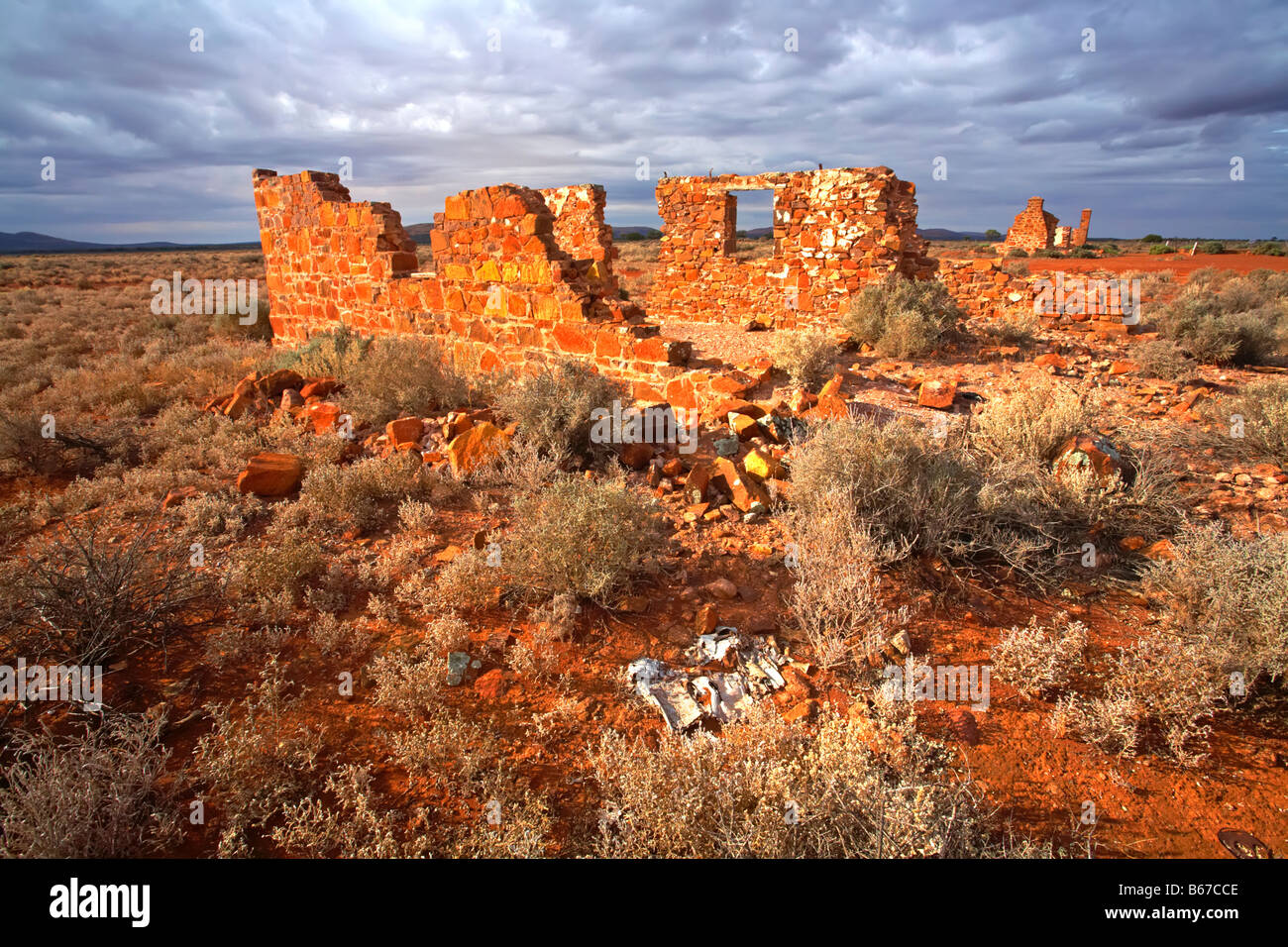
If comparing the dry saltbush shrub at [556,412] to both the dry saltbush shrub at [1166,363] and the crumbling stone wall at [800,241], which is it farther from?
the dry saltbush shrub at [1166,363]

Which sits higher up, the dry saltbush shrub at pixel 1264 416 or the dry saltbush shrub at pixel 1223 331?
the dry saltbush shrub at pixel 1223 331

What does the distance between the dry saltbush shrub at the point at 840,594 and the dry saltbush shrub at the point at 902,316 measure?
5.81m

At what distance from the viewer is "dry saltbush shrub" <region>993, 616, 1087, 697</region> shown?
288 cm

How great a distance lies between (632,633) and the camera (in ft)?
10.8

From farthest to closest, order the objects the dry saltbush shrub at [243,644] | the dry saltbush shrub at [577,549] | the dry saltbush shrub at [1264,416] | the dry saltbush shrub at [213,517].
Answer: the dry saltbush shrub at [1264,416] < the dry saltbush shrub at [213,517] < the dry saltbush shrub at [577,549] < the dry saltbush shrub at [243,644]

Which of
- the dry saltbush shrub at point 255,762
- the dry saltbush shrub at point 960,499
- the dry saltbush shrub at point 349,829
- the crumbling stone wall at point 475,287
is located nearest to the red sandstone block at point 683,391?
the crumbling stone wall at point 475,287

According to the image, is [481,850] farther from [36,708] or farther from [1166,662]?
[1166,662]

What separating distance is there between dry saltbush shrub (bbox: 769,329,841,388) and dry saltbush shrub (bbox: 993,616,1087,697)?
4.36 m

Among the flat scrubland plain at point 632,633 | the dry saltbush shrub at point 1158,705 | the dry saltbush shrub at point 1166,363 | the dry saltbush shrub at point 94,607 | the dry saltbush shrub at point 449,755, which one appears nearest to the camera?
the flat scrubland plain at point 632,633

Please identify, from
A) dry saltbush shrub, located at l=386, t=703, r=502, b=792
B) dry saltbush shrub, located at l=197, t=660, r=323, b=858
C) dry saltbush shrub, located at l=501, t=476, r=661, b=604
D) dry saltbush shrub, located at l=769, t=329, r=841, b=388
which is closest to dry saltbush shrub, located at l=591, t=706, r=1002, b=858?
dry saltbush shrub, located at l=386, t=703, r=502, b=792

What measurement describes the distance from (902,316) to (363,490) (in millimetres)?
7678

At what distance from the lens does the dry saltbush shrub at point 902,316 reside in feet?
27.8

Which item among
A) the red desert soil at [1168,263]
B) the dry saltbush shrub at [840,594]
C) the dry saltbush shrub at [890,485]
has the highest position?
the red desert soil at [1168,263]

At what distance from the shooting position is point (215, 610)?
3287 millimetres
